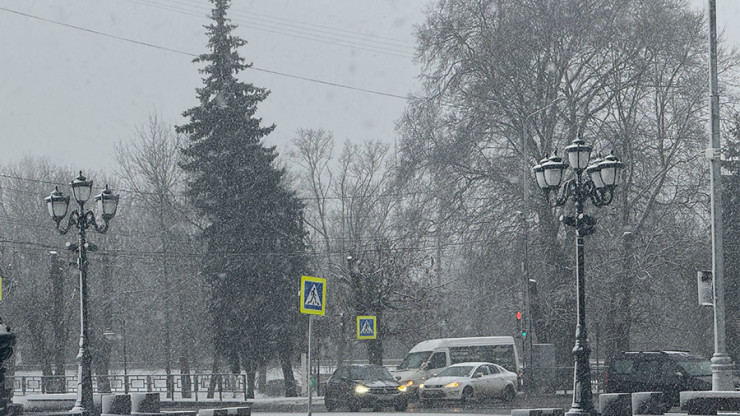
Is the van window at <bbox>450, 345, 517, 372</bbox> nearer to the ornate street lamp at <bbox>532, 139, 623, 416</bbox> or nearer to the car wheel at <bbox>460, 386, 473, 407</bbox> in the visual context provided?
the car wheel at <bbox>460, 386, 473, 407</bbox>

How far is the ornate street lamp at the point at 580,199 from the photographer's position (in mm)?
20672

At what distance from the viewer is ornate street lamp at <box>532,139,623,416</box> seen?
20672mm

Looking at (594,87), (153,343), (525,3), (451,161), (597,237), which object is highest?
(525,3)

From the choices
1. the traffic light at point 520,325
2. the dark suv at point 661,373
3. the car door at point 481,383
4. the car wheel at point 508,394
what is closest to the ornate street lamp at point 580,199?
the dark suv at point 661,373

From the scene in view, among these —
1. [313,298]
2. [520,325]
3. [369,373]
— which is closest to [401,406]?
[369,373]

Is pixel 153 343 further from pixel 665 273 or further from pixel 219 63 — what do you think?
pixel 665 273

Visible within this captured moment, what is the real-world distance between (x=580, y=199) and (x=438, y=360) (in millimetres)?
18146

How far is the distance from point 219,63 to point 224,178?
5.01 metres

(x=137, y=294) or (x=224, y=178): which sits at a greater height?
(x=224, y=178)

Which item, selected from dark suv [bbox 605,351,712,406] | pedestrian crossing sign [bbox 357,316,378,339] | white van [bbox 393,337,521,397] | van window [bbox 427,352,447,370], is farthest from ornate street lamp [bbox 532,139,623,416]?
van window [bbox 427,352,447,370]

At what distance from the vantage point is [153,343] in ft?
208

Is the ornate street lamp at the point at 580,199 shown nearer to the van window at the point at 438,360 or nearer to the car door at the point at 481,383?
the car door at the point at 481,383

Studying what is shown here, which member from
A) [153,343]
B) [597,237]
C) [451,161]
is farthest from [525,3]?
[153,343]

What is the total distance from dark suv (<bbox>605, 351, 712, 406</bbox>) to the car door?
4463 millimetres
